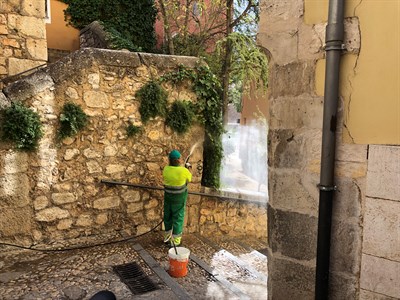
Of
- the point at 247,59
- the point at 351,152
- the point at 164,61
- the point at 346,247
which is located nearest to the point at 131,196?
the point at 164,61

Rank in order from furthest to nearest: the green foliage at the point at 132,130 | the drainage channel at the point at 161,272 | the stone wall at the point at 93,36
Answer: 1. the stone wall at the point at 93,36
2. the green foliage at the point at 132,130
3. the drainage channel at the point at 161,272

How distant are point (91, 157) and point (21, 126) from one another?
1.03m

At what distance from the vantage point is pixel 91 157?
478cm

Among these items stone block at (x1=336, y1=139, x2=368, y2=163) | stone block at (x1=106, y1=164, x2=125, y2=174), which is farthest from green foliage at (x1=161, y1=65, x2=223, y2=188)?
stone block at (x1=336, y1=139, x2=368, y2=163)

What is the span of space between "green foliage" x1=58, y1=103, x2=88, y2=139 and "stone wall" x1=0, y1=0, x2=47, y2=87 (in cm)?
191

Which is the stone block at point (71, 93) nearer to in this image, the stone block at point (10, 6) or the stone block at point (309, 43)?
the stone block at point (10, 6)

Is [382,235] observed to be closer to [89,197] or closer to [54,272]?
[54,272]

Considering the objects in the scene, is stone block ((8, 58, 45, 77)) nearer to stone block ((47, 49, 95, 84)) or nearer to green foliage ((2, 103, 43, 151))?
stone block ((47, 49, 95, 84))

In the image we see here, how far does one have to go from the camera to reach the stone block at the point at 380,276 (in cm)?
179

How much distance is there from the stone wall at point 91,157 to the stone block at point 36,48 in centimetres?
167

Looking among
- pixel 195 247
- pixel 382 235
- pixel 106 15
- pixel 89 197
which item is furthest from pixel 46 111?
pixel 106 15

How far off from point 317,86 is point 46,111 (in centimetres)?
359

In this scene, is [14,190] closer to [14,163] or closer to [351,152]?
[14,163]

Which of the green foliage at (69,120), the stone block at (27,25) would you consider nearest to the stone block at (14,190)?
the green foliage at (69,120)
